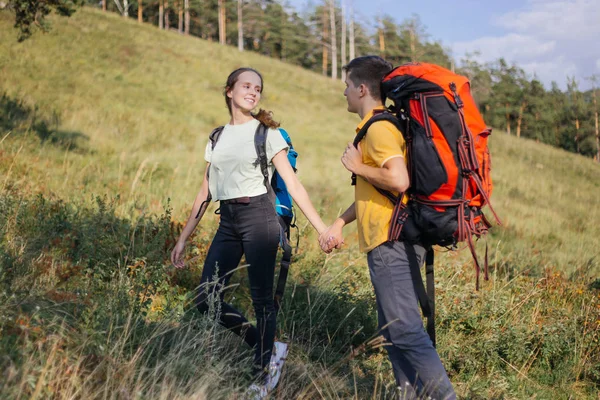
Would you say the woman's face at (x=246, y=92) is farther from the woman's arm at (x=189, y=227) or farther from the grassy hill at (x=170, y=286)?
the grassy hill at (x=170, y=286)

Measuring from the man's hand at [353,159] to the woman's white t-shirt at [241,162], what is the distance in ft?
1.86

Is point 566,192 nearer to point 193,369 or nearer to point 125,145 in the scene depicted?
point 125,145

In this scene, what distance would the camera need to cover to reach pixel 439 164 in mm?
2719

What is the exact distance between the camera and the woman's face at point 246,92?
11.7 ft

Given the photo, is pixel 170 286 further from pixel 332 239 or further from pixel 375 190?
pixel 375 190

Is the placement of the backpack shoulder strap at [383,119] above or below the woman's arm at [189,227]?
above

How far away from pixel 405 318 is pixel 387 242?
1.43 ft

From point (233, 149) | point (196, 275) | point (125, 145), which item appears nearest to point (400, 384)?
point (233, 149)

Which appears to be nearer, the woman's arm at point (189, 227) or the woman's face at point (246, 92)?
the woman's face at point (246, 92)

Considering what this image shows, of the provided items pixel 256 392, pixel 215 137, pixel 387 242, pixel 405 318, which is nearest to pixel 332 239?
pixel 387 242

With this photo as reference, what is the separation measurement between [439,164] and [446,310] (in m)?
2.72

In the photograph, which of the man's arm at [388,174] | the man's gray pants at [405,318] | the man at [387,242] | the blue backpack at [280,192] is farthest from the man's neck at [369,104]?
the man's gray pants at [405,318]

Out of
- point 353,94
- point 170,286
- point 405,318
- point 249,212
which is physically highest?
point 353,94

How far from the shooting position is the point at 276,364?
11.6ft
